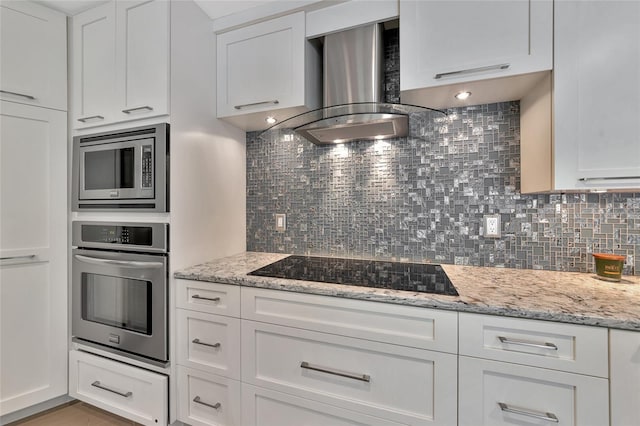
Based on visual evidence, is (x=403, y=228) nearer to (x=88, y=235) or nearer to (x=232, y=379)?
(x=232, y=379)

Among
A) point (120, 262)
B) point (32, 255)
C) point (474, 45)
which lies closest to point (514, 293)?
point (474, 45)

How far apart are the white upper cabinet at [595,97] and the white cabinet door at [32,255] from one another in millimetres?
2533

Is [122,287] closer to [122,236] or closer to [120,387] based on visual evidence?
[122,236]

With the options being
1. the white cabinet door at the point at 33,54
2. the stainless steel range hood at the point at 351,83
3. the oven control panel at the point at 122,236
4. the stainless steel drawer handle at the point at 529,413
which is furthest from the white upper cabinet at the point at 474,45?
the white cabinet door at the point at 33,54

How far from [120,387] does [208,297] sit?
764mm

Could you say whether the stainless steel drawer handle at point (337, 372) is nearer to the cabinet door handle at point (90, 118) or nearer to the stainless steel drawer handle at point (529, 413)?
the stainless steel drawer handle at point (529, 413)

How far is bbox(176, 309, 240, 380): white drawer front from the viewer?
132 centimetres

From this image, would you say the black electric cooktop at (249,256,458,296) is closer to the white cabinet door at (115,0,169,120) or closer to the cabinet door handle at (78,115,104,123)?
the white cabinet door at (115,0,169,120)

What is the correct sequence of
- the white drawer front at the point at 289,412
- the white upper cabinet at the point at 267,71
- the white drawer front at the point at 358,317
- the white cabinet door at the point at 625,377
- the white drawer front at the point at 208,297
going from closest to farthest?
the white cabinet door at the point at 625,377 < the white drawer front at the point at 358,317 < the white drawer front at the point at 289,412 < the white drawer front at the point at 208,297 < the white upper cabinet at the point at 267,71

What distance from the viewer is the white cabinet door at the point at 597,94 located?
41.4 inches

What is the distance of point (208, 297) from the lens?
1377 millimetres

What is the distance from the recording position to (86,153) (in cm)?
163

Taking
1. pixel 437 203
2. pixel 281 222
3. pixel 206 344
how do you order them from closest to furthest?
pixel 206 344
pixel 437 203
pixel 281 222

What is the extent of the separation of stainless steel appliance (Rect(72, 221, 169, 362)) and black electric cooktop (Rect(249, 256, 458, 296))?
0.53 m
